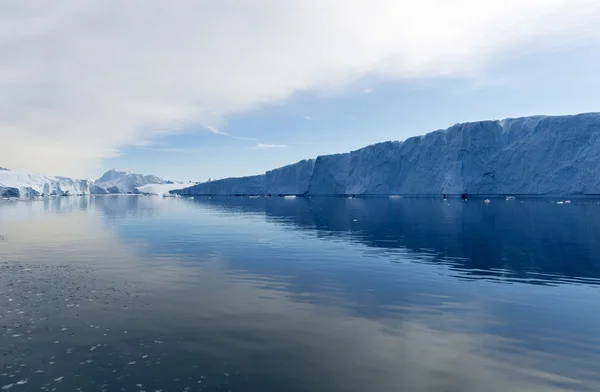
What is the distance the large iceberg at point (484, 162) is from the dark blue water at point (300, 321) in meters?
77.8

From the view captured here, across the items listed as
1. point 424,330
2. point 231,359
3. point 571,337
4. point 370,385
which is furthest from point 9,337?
point 571,337

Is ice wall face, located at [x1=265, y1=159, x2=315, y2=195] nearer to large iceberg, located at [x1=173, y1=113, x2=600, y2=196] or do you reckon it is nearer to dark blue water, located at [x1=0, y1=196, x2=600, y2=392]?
large iceberg, located at [x1=173, y1=113, x2=600, y2=196]

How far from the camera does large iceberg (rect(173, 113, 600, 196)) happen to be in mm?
81000

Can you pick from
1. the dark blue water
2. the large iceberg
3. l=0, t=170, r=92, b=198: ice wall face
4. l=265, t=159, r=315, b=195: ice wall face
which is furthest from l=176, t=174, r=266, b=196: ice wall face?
the dark blue water

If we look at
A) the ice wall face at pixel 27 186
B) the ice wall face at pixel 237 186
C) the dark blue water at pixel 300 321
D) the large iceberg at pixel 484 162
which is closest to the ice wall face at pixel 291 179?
the ice wall face at pixel 237 186

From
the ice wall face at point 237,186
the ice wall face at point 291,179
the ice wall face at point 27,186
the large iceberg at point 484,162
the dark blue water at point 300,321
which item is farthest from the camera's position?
the ice wall face at point 237,186

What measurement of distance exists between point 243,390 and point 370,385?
7.29 ft

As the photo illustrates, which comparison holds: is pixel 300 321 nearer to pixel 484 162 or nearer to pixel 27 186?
pixel 484 162

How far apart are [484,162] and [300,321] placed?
318 ft

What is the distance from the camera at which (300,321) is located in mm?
9484

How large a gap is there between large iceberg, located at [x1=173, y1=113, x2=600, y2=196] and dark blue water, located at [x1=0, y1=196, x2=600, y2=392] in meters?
77.8

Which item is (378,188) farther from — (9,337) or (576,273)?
(9,337)

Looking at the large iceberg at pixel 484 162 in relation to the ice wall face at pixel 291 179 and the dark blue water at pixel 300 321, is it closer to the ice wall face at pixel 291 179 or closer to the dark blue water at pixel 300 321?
the ice wall face at pixel 291 179

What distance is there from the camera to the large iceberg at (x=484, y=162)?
3189 inches
